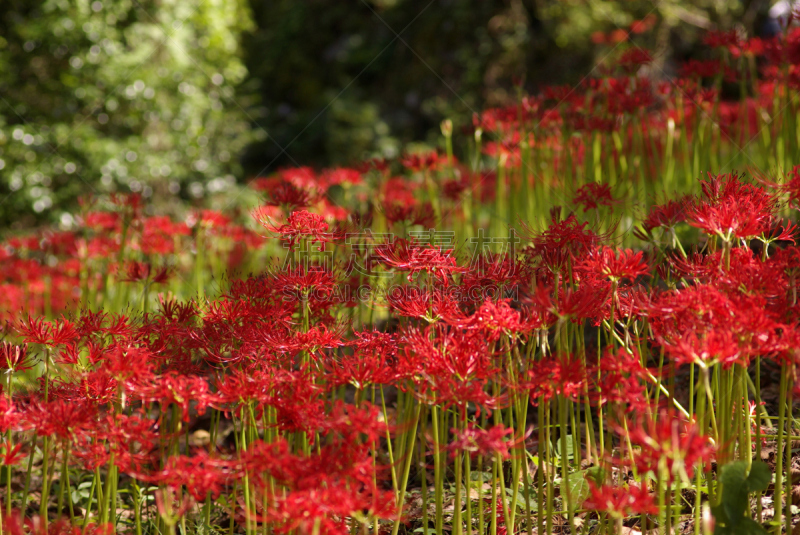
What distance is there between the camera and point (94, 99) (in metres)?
7.05

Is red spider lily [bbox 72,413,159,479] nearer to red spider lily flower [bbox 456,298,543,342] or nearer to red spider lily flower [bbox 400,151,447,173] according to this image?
A: red spider lily flower [bbox 456,298,543,342]

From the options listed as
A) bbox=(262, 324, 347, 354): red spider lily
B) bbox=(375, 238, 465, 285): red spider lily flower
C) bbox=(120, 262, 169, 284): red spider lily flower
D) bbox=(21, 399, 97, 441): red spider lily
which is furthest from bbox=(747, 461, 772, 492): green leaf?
bbox=(120, 262, 169, 284): red spider lily flower

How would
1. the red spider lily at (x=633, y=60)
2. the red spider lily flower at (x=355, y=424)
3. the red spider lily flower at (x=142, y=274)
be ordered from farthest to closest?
the red spider lily at (x=633, y=60) → the red spider lily flower at (x=142, y=274) → the red spider lily flower at (x=355, y=424)

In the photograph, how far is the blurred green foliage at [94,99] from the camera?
6.76m

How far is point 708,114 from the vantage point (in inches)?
128

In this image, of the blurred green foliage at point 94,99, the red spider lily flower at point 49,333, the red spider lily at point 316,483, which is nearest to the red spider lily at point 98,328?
the red spider lily flower at point 49,333

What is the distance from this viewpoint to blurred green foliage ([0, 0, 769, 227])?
6.89 m

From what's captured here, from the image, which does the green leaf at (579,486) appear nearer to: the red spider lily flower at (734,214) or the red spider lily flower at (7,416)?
the red spider lily flower at (734,214)

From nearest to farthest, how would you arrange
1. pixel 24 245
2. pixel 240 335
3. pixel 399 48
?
pixel 240 335 < pixel 24 245 < pixel 399 48

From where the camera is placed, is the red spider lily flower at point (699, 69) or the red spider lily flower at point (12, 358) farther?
the red spider lily flower at point (699, 69)

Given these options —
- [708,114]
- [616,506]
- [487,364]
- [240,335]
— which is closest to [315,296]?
[240,335]

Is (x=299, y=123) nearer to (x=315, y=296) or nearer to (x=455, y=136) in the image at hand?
(x=455, y=136)

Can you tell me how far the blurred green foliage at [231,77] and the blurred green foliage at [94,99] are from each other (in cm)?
2

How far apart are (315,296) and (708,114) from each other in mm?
2446
